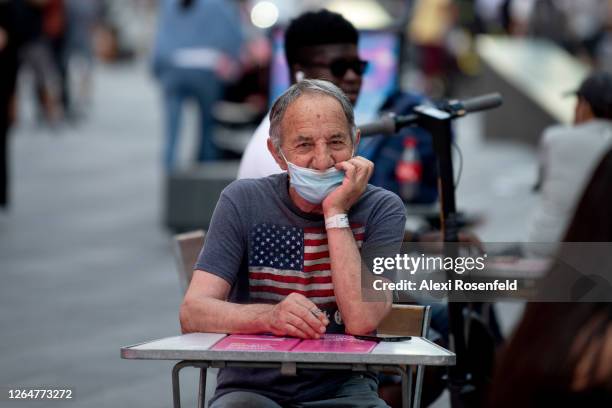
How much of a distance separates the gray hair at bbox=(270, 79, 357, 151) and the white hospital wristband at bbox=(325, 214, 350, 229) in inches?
10.0

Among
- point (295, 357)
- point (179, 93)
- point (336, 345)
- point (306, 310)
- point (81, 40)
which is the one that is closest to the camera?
point (295, 357)

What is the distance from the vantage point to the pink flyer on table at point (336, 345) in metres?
3.21

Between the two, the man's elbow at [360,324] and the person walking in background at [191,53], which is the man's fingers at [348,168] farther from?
A: the person walking in background at [191,53]

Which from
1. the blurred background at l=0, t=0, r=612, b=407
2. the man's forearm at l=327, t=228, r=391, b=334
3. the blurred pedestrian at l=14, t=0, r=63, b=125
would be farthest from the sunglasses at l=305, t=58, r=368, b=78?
the blurred pedestrian at l=14, t=0, r=63, b=125

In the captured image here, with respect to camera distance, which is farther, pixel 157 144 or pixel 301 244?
pixel 157 144

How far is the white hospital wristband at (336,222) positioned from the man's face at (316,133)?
15cm

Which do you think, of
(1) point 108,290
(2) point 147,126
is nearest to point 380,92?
(1) point 108,290

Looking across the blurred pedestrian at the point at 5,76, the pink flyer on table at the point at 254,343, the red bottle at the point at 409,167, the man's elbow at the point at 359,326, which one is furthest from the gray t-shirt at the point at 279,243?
the blurred pedestrian at the point at 5,76

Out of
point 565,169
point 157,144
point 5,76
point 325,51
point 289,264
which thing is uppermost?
point 325,51

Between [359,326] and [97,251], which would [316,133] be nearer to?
[359,326]

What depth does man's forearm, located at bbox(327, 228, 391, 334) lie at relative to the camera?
3578 mm

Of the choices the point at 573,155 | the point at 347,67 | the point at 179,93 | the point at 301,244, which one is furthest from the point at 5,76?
the point at 301,244

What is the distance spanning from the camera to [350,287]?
3.59 meters

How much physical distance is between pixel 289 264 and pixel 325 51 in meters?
1.60
